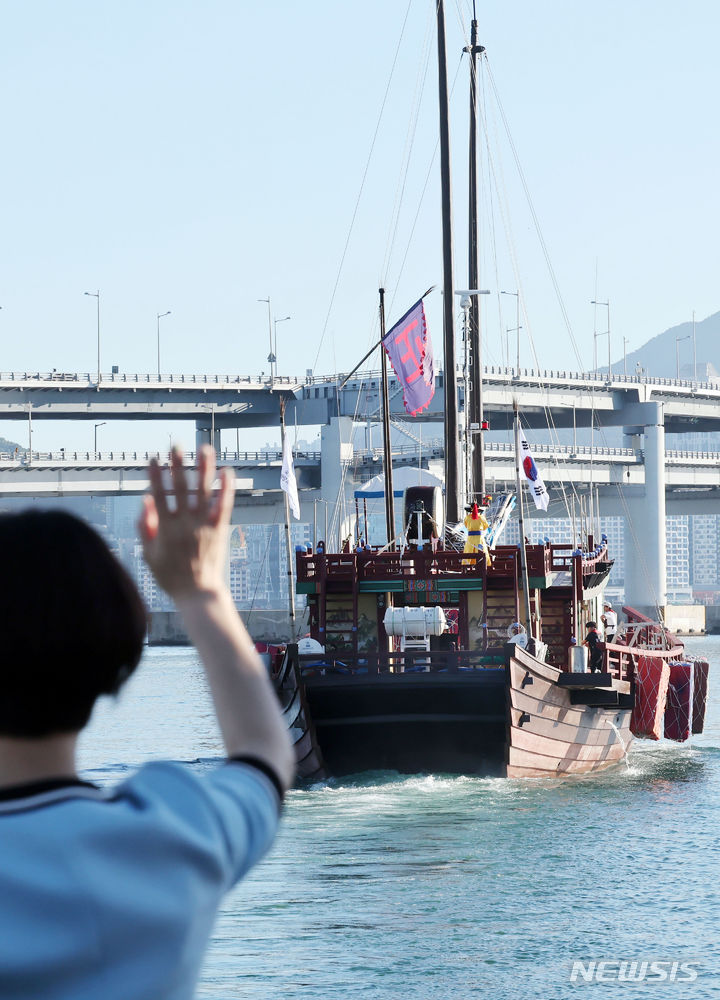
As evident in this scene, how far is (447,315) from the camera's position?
38125 mm

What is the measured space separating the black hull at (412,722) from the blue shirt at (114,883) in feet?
84.2

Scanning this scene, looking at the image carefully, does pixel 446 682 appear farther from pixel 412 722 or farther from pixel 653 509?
pixel 653 509

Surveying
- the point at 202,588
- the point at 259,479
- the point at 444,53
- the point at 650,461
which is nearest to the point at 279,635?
the point at 259,479

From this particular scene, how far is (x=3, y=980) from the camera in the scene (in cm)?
220

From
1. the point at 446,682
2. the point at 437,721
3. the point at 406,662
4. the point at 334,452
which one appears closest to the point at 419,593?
the point at 406,662

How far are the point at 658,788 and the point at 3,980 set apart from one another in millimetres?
29404

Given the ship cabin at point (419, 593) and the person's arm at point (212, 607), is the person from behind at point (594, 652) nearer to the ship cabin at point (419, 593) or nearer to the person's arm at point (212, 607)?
the ship cabin at point (419, 593)

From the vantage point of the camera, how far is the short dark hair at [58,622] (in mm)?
2432

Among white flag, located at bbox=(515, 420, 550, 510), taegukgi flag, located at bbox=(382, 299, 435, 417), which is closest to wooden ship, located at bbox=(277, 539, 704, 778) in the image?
white flag, located at bbox=(515, 420, 550, 510)

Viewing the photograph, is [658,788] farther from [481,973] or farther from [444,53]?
[444,53]

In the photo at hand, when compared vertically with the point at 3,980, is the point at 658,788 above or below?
below

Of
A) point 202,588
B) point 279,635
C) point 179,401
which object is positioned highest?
point 179,401

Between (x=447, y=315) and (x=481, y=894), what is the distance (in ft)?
69.6

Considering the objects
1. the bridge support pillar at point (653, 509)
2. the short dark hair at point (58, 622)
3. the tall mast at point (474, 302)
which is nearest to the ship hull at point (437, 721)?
the tall mast at point (474, 302)
